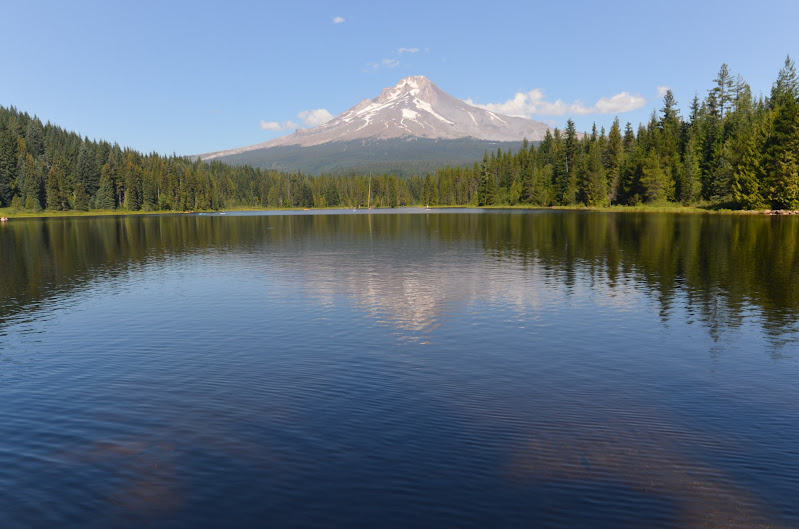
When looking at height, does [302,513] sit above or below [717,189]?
below

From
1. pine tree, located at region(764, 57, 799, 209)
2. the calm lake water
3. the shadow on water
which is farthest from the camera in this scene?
pine tree, located at region(764, 57, 799, 209)

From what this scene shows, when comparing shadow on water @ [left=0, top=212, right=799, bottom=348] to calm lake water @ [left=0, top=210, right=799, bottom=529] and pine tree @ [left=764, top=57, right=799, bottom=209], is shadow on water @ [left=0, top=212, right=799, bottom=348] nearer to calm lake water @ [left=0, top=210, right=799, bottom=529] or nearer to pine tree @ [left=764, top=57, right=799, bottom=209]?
calm lake water @ [left=0, top=210, right=799, bottom=529]

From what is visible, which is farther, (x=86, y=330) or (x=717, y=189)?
(x=717, y=189)

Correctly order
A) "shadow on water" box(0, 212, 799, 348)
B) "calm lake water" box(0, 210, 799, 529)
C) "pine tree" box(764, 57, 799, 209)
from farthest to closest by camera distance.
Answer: "pine tree" box(764, 57, 799, 209), "shadow on water" box(0, 212, 799, 348), "calm lake water" box(0, 210, 799, 529)

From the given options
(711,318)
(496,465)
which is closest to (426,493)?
(496,465)

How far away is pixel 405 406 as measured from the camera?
17812mm

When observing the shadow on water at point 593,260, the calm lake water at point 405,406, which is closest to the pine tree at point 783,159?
the shadow on water at point 593,260

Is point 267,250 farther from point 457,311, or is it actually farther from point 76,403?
point 76,403

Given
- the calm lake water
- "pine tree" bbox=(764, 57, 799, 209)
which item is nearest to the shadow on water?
the calm lake water

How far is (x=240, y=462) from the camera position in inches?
556

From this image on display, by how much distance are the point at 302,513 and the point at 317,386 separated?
27.0 feet

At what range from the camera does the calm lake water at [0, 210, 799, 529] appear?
1220 cm

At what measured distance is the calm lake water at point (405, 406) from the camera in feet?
40.0

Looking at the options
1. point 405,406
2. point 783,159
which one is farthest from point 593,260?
point 783,159
